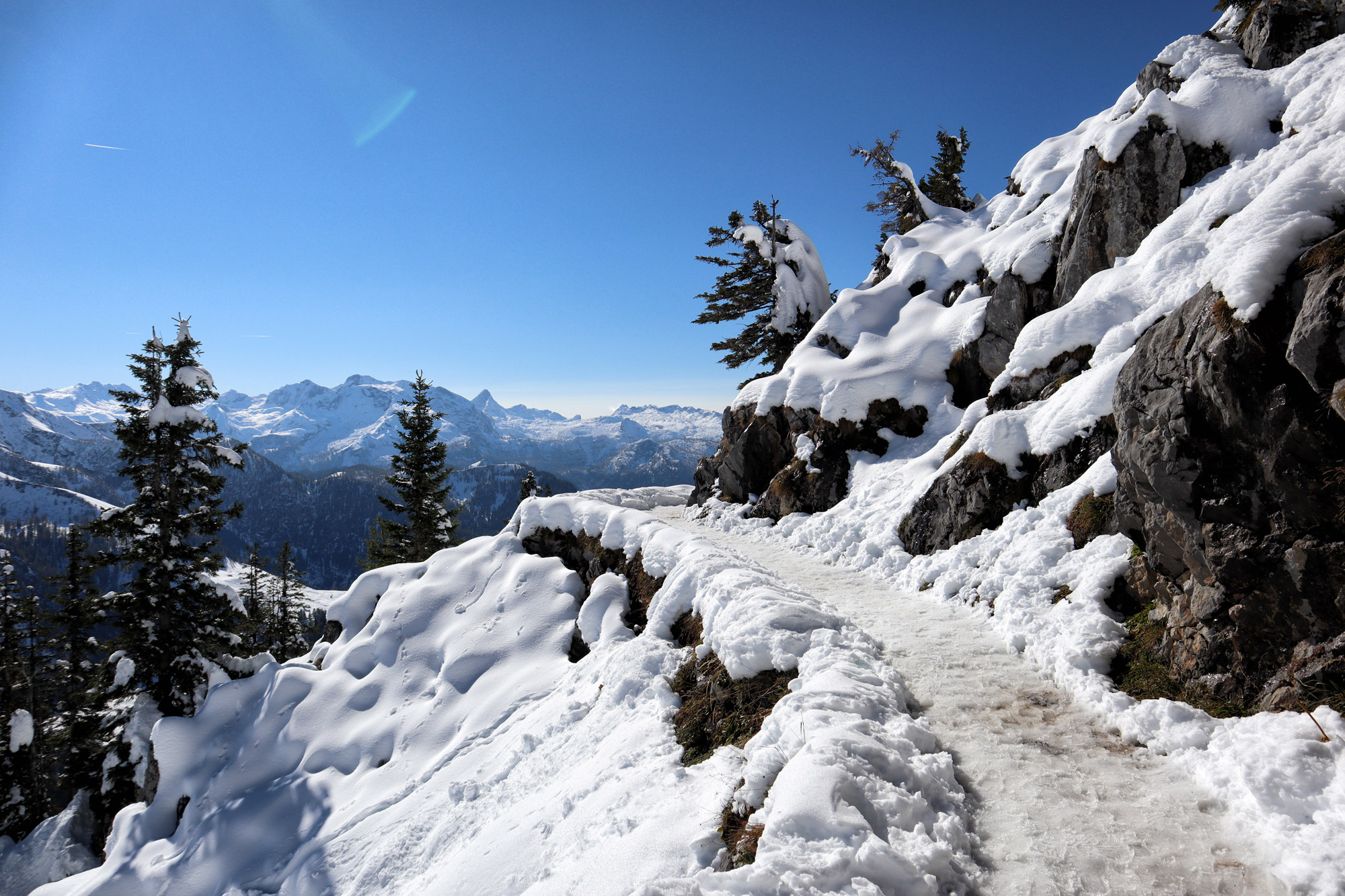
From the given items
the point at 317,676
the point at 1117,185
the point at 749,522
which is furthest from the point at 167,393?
the point at 1117,185

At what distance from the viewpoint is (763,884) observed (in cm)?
415

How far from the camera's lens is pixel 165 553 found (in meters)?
18.7

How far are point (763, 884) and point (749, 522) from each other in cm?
1766

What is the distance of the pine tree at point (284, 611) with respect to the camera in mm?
42469

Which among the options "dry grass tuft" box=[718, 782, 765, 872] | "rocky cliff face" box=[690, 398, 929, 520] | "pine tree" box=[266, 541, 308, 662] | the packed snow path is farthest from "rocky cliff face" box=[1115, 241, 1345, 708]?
"pine tree" box=[266, 541, 308, 662]

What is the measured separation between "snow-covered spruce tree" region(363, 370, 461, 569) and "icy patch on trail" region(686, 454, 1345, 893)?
68.7 feet

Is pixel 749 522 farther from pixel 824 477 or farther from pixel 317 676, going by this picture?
pixel 317 676

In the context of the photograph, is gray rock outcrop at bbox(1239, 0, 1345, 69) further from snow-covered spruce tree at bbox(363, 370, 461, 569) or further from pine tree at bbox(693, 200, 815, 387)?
snow-covered spruce tree at bbox(363, 370, 461, 569)

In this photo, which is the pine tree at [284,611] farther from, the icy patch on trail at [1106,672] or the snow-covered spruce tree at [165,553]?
the icy patch on trail at [1106,672]

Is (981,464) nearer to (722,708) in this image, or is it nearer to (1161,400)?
(1161,400)

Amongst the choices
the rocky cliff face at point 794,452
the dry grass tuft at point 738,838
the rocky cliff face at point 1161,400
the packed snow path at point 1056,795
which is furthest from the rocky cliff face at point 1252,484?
the rocky cliff face at point 794,452

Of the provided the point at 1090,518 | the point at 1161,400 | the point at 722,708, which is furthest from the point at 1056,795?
the point at 1090,518

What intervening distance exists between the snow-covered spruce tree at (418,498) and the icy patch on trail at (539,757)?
426 inches

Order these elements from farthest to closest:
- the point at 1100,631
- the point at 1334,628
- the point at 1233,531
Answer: the point at 1100,631 < the point at 1233,531 < the point at 1334,628
